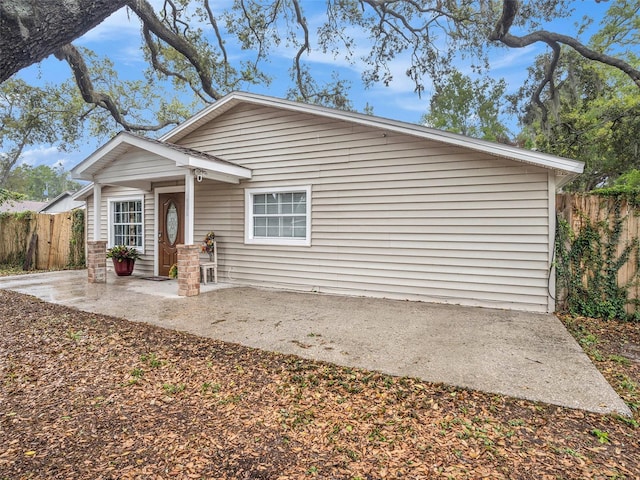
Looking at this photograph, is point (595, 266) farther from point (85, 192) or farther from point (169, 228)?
point (85, 192)

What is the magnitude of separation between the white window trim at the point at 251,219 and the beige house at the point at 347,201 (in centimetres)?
2

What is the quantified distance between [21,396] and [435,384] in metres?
3.46

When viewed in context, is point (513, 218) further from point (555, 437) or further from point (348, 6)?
point (348, 6)

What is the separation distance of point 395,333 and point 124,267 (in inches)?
306

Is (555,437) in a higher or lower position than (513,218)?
lower

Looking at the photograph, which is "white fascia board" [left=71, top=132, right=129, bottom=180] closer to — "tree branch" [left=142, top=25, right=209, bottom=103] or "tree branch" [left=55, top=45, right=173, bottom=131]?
"tree branch" [left=55, top=45, right=173, bottom=131]

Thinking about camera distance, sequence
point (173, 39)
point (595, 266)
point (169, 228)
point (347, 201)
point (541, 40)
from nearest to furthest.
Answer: point (595, 266) < point (347, 201) < point (169, 228) < point (541, 40) < point (173, 39)

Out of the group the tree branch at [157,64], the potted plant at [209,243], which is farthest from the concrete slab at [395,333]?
the tree branch at [157,64]

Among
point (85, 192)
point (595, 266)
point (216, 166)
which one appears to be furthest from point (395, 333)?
point (85, 192)

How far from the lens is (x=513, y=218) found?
559 cm

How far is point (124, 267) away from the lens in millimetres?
9148

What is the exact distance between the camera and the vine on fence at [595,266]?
5254 millimetres

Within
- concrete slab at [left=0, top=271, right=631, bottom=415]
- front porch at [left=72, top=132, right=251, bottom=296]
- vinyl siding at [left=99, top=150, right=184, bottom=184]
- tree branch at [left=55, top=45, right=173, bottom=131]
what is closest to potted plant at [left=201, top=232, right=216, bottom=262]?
Answer: front porch at [left=72, top=132, right=251, bottom=296]

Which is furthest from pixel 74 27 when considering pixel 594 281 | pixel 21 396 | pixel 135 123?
pixel 135 123
